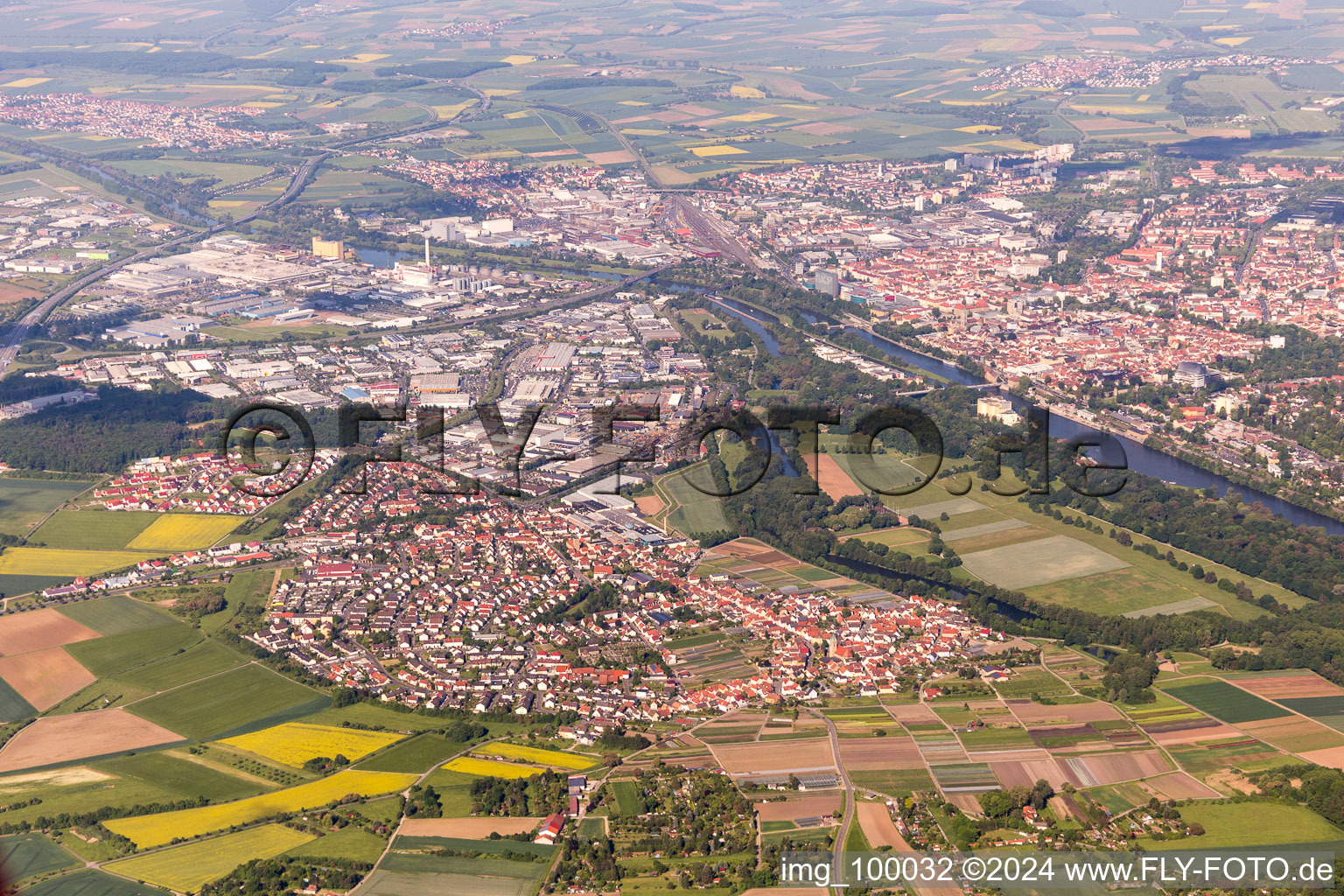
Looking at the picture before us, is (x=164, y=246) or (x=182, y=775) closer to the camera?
(x=182, y=775)

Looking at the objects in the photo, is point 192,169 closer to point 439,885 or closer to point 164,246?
point 164,246

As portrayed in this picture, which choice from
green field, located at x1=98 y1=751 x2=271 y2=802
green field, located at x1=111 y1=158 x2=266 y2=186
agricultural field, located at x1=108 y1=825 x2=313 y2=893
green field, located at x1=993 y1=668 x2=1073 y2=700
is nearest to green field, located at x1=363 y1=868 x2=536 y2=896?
agricultural field, located at x1=108 y1=825 x2=313 y2=893

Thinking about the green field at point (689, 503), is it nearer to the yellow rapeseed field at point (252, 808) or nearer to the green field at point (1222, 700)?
the green field at point (1222, 700)

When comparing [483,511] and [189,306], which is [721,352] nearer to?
[483,511]

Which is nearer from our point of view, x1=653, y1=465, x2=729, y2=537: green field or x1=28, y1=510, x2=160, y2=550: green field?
x1=28, y1=510, x2=160, y2=550: green field

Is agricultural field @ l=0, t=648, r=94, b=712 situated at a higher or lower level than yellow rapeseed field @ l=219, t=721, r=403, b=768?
higher

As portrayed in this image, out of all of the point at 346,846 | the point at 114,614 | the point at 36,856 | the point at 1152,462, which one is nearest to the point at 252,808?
the point at 346,846

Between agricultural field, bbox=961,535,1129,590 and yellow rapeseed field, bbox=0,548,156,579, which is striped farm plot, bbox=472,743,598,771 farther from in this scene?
yellow rapeseed field, bbox=0,548,156,579
